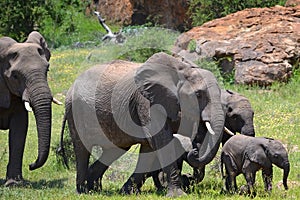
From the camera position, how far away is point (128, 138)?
9.20 m

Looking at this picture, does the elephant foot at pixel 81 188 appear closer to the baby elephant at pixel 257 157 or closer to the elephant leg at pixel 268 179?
the baby elephant at pixel 257 157

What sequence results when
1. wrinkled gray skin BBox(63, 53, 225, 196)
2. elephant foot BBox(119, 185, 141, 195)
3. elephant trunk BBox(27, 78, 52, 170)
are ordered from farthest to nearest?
elephant trunk BBox(27, 78, 52, 170), elephant foot BBox(119, 185, 141, 195), wrinkled gray skin BBox(63, 53, 225, 196)

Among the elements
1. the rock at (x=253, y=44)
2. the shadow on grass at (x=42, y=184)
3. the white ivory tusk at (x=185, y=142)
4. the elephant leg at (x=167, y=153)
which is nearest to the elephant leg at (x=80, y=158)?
the shadow on grass at (x=42, y=184)

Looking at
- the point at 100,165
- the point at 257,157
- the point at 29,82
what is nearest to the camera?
the point at 257,157

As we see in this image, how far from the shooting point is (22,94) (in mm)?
9617

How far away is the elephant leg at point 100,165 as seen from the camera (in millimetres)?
9838

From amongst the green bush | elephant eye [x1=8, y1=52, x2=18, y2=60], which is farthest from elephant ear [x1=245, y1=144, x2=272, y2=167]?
the green bush

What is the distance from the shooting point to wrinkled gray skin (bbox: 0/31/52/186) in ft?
30.6

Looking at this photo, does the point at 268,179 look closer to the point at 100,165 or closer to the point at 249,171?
the point at 249,171

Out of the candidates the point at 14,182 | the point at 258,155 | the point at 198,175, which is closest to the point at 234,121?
the point at 198,175

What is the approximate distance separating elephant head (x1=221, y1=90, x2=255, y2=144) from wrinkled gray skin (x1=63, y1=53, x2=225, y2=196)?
1.06m

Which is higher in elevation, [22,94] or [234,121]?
[22,94]

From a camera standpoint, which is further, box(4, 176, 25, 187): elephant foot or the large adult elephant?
box(4, 176, 25, 187): elephant foot

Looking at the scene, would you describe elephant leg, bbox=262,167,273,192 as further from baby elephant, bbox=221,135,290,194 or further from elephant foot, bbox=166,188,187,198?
elephant foot, bbox=166,188,187,198
